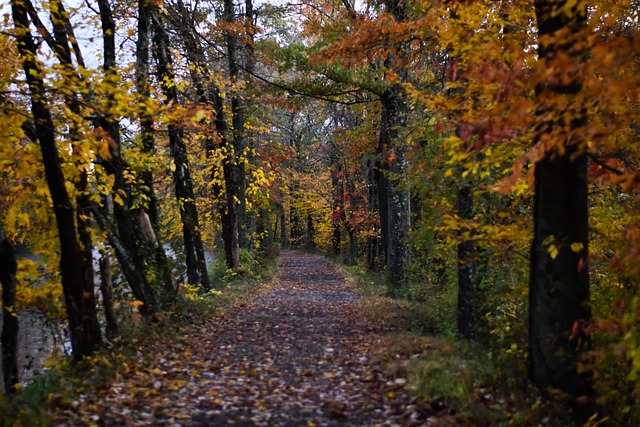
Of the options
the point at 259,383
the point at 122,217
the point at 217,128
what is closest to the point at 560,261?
the point at 259,383

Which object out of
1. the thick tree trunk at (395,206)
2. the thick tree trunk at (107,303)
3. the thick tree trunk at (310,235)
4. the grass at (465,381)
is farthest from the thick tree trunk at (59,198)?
the thick tree trunk at (310,235)

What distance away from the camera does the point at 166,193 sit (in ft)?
62.6

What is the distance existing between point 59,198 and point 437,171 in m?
5.69

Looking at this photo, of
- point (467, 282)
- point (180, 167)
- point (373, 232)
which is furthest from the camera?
point (373, 232)

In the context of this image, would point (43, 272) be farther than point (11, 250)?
Yes

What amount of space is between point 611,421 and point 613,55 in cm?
462

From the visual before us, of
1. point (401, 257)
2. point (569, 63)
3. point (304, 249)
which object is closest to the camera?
point (569, 63)

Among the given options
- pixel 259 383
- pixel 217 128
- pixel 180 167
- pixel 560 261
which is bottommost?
pixel 259 383

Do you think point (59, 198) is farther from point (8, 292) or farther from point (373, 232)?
point (373, 232)

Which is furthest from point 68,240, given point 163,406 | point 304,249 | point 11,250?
point 304,249

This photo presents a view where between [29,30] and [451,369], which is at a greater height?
[29,30]

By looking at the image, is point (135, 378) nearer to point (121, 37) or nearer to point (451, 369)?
point (451, 369)

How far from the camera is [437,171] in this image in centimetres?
852

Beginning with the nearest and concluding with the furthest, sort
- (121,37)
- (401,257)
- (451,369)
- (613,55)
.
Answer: (613,55), (451,369), (121,37), (401,257)
